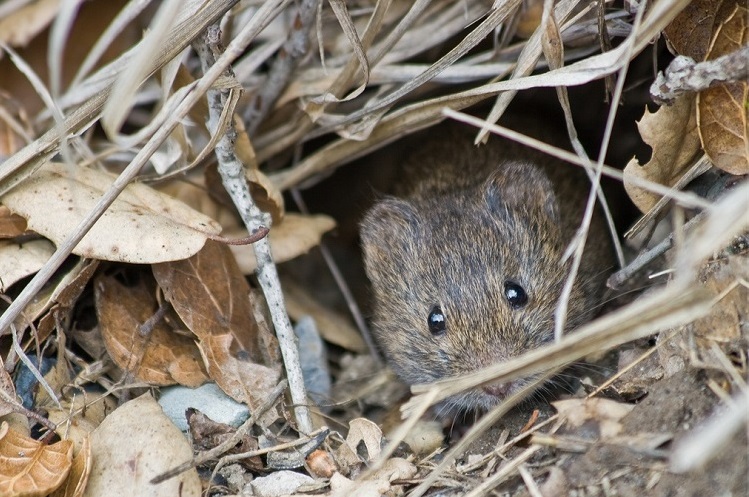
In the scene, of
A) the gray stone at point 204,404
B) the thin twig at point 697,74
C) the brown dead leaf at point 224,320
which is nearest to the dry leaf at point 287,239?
the brown dead leaf at point 224,320

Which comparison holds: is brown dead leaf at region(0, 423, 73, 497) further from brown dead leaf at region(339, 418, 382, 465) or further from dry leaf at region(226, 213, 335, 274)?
dry leaf at region(226, 213, 335, 274)

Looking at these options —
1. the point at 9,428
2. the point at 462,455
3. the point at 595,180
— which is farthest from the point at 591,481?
the point at 9,428

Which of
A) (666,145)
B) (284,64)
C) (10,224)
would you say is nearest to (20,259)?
(10,224)

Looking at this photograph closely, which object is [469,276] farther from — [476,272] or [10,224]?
[10,224]

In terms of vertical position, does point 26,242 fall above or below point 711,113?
below

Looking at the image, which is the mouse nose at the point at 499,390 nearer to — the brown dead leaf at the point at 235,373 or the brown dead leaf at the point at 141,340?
the brown dead leaf at the point at 235,373

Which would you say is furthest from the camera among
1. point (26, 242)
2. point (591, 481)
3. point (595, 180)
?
point (26, 242)

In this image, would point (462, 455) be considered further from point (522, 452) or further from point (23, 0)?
point (23, 0)
